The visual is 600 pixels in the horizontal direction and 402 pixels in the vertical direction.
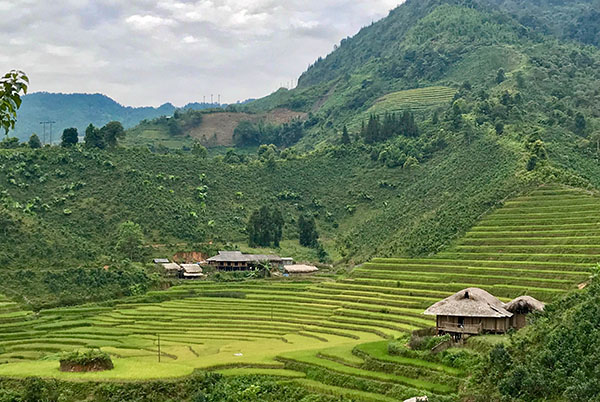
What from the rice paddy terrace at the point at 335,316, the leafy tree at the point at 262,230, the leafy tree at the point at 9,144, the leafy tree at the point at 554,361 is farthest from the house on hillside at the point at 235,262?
the leafy tree at the point at 554,361

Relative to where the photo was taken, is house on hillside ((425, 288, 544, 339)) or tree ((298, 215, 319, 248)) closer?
house on hillside ((425, 288, 544, 339))

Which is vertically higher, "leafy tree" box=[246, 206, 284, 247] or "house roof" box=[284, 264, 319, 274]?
"leafy tree" box=[246, 206, 284, 247]

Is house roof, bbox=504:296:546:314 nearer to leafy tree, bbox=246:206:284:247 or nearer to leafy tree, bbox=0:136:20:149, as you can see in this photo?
leafy tree, bbox=246:206:284:247

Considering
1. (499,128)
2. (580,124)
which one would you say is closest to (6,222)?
(499,128)

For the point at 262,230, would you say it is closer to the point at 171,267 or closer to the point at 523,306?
the point at 171,267

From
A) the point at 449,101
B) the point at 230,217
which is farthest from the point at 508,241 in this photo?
the point at 449,101

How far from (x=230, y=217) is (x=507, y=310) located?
199 feet

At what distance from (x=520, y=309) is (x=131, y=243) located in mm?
48057

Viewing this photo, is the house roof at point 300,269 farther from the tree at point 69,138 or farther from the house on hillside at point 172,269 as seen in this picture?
the tree at point 69,138

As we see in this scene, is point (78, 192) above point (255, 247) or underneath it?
above

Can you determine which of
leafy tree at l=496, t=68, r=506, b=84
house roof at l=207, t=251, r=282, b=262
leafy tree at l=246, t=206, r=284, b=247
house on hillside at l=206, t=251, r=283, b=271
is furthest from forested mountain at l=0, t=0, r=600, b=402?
house on hillside at l=206, t=251, r=283, b=271

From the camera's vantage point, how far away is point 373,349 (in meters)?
41.1

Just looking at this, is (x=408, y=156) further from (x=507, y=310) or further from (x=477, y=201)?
(x=507, y=310)

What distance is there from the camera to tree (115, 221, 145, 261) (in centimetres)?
7994
